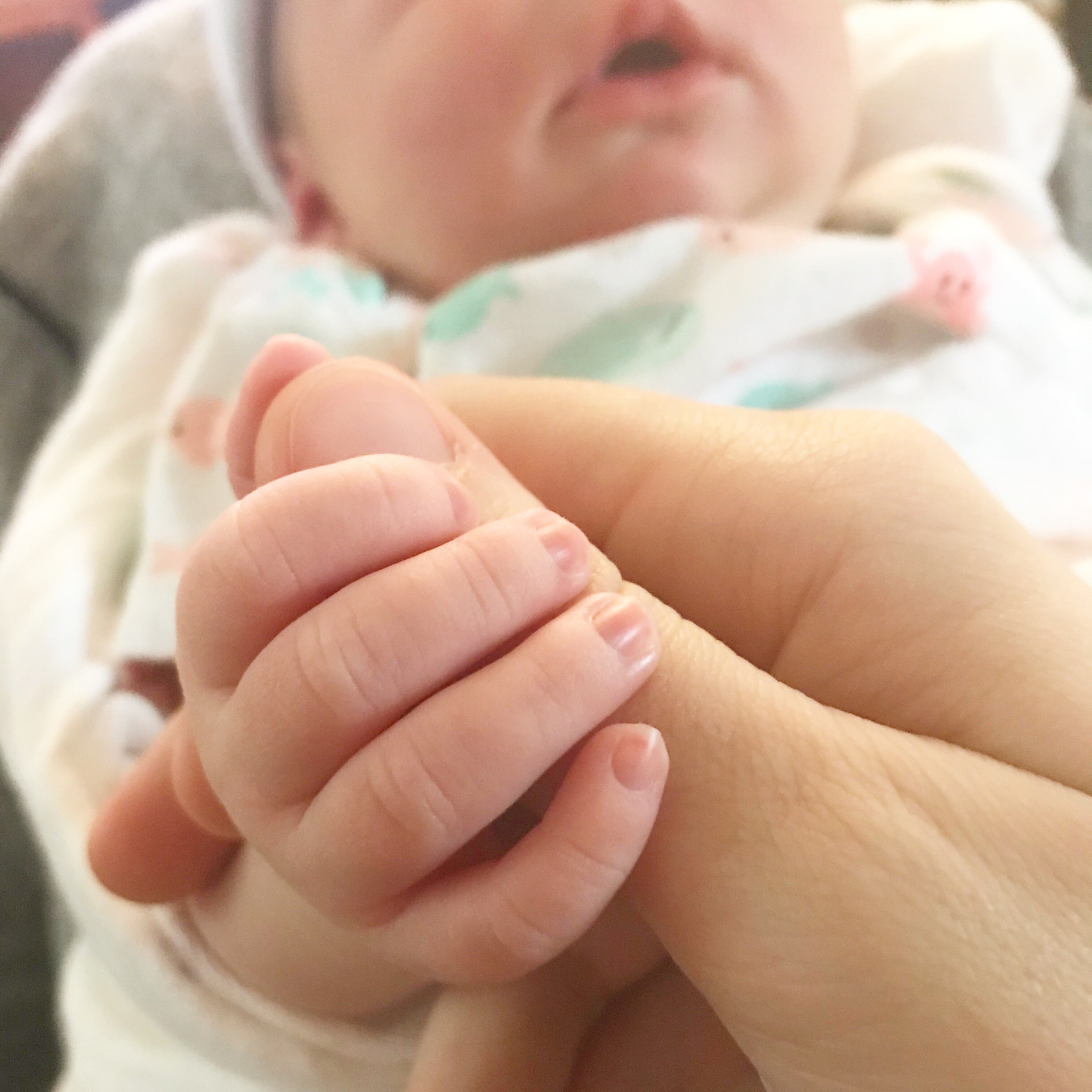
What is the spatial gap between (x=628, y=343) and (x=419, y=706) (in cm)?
42

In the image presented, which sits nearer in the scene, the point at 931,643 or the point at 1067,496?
the point at 931,643

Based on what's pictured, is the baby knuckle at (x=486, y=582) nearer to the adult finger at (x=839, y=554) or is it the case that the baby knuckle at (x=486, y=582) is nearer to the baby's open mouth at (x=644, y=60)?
the adult finger at (x=839, y=554)

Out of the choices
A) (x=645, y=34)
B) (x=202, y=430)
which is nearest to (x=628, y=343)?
(x=645, y=34)

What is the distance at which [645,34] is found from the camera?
66cm

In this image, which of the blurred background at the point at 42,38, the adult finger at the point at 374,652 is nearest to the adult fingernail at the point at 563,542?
the adult finger at the point at 374,652

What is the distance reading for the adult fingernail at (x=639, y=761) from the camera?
309 mm

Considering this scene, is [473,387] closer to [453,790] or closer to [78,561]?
[453,790]

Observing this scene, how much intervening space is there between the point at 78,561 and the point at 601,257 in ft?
1.46

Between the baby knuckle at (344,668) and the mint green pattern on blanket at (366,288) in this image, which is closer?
the baby knuckle at (344,668)

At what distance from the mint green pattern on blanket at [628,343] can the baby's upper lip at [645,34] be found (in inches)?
5.9

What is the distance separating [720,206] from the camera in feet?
2.34

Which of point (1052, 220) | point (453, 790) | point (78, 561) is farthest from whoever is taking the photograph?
point (1052, 220)

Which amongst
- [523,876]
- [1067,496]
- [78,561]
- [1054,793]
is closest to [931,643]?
[1054,793]

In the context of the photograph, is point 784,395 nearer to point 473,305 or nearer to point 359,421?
point 473,305
